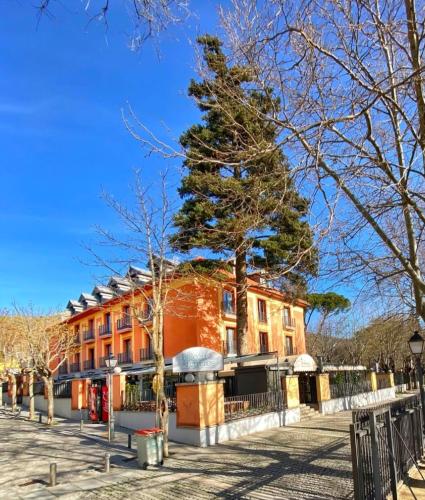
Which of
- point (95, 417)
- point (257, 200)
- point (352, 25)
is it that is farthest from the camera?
point (95, 417)

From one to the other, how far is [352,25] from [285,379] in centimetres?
1867

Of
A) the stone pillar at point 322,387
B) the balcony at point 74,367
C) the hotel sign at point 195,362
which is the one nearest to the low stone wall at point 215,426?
the hotel sign at point 195,362

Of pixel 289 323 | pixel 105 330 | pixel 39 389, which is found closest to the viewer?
pixel 39 389

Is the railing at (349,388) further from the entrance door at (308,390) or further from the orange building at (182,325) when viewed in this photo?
the orange building at (182,325)

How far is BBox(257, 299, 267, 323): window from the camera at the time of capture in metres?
42.9

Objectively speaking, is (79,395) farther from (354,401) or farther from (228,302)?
(354,401)

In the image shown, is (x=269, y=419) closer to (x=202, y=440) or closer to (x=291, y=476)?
(x=202, y=440)

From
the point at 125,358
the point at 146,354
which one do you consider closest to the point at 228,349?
the point at 146,354

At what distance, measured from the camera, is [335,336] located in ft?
174

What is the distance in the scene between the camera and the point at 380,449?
7.10 metres

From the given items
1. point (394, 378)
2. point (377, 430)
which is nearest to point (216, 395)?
point (377, 430)

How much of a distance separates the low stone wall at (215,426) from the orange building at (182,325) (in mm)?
5053

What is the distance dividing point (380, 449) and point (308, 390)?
20.9 m

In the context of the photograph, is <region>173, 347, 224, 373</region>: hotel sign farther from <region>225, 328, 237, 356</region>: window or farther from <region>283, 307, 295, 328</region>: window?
<region>283, 307, 295, 328</region>: window
